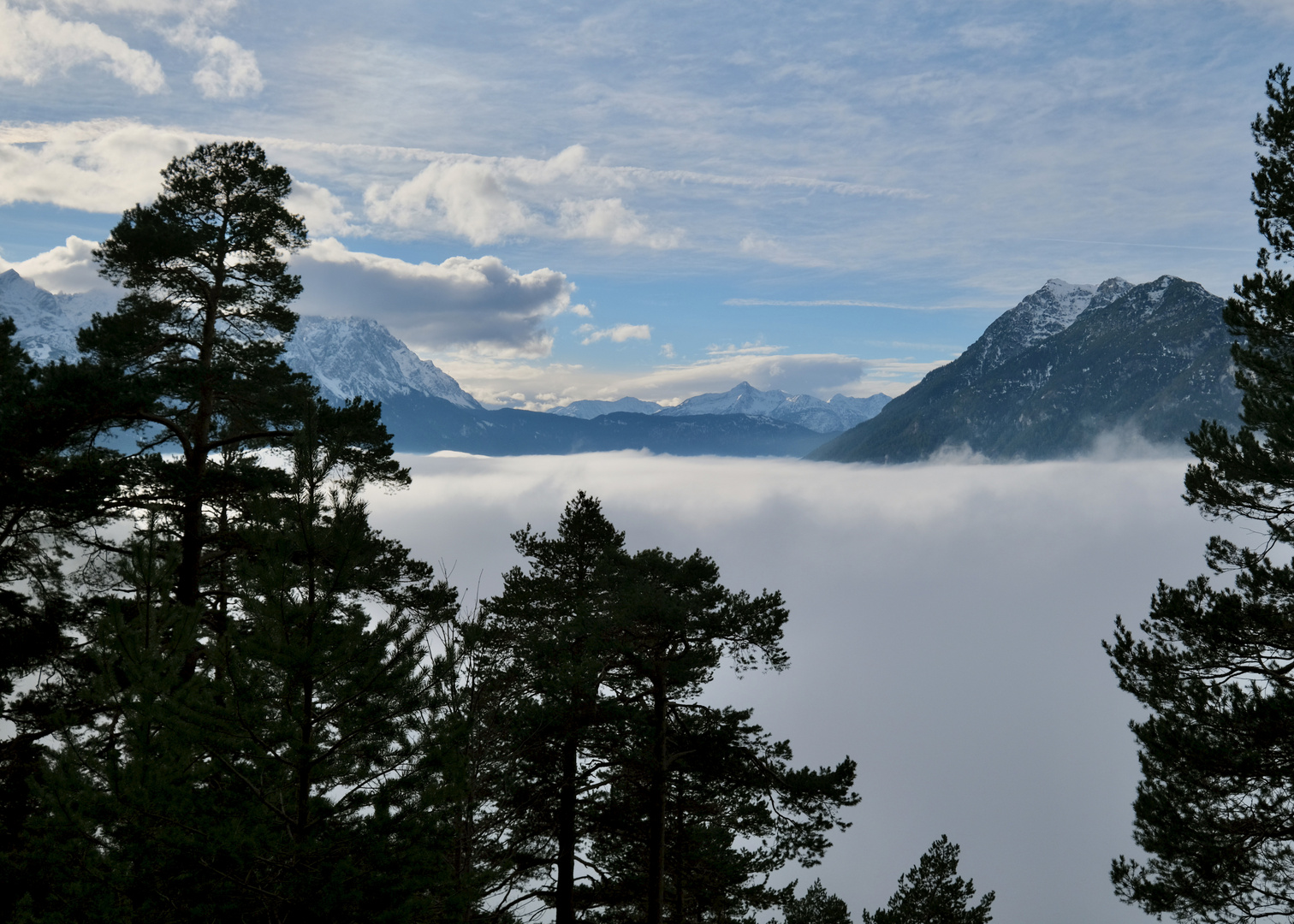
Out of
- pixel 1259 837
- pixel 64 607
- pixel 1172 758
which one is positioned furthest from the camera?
pixel 64 607

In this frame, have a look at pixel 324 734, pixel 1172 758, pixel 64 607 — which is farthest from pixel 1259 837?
pixel 64 607

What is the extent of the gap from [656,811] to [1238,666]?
1104cm

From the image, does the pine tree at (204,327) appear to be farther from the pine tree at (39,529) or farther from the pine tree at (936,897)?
the pine tree at (936,897)

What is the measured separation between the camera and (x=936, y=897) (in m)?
23.3

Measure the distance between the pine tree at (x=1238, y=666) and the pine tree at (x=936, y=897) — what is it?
11.4m

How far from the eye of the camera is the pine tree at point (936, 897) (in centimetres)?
2270

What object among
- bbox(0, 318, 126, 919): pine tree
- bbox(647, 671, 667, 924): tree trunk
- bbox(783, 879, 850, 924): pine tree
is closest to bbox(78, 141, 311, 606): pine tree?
bbox(0, 318, 126, 919): pine tree

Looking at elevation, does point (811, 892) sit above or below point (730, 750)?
below

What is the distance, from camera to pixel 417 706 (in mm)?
8977

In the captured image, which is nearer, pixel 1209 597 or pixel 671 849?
pixel 1209 597

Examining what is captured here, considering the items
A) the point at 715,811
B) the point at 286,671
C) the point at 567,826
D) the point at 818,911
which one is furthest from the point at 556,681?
the point at 818,911

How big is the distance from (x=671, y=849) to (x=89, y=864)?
45.1 feet

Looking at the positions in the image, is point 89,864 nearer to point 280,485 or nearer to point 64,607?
point 280,485

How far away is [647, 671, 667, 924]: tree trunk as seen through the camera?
15.5 metres
